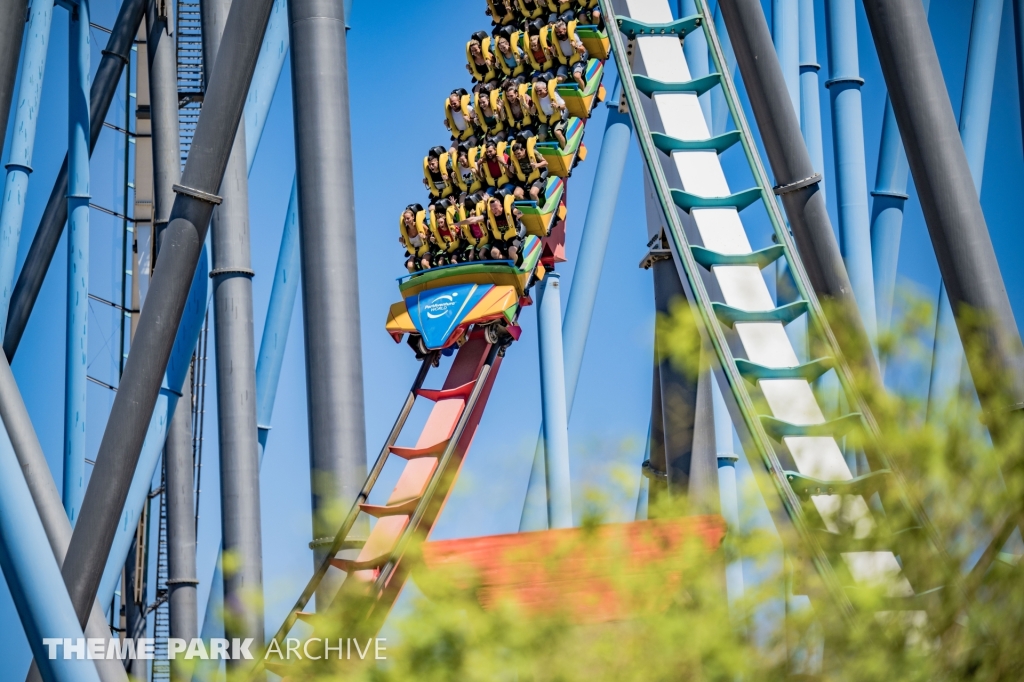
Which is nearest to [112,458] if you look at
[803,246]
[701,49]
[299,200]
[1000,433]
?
[299,200]

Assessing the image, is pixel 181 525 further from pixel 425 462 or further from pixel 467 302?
pixel 467 302

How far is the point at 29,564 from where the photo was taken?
351 cm

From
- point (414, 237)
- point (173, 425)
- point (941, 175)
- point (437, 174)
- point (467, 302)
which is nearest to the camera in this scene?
point (941, 175)

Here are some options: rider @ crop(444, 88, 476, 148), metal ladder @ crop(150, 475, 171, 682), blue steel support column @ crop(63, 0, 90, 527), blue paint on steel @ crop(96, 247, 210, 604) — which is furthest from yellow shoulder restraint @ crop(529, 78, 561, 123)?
metal ladder @ crop(150, 475, 171, 682)

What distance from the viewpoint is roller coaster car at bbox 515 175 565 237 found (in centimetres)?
607

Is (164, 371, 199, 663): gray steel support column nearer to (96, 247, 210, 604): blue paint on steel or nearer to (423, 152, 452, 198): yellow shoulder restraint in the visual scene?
(96, 247, 210, 604): blue paint on steel

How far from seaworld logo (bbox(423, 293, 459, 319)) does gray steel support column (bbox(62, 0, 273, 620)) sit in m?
1.96

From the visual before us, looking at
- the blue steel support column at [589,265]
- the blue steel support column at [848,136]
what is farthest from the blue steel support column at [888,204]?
the blue steel support column at [589,265]

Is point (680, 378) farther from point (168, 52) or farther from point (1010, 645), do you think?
point (1010, 645)

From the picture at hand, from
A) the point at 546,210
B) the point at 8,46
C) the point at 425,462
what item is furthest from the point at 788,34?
the point at 8,46

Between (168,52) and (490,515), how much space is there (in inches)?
217

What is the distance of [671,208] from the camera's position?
4.12 m

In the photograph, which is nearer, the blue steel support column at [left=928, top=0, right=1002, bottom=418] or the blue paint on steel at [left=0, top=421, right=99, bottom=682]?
the blue paint on steel at [left=0, top=421, right=99, bottom=682]

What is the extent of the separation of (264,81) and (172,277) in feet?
9.67
